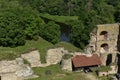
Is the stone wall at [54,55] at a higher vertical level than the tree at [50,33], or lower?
lower

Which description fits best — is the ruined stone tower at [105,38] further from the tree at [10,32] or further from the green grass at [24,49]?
the tree at [10,32]

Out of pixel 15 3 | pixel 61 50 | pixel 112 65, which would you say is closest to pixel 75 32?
pixel 61 50

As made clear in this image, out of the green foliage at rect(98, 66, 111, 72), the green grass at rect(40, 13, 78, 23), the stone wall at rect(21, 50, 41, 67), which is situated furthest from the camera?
the green grass at rect(40, 13, 78, 23)

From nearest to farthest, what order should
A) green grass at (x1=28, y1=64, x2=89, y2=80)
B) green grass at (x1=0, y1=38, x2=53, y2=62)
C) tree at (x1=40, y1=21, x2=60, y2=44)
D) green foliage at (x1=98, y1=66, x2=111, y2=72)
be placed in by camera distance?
1. green grass at (x1=0, y1=38, x2=53, y2=62)
2. green grass at (x1=28, y1=64, x2=89, y2=80)
3. green foliage at (x1=98, y1=66, x2=111, y2=72)
4. tree at (x1=40, y1=21, x2=60, y2=44)

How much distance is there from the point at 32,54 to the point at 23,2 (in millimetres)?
47363

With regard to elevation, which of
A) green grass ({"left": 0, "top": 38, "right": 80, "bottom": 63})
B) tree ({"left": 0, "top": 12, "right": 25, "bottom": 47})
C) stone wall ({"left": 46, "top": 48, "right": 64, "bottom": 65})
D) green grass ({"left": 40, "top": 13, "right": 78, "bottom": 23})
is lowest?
stone wall ({"left": 46, "top": 48, "right": 64, "bottom": 65})

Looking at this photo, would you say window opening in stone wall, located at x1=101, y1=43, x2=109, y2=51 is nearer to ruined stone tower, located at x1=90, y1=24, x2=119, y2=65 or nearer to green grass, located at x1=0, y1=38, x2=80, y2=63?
ruined stone tower, located at x1=90, y1=24, x2=119, y2=65

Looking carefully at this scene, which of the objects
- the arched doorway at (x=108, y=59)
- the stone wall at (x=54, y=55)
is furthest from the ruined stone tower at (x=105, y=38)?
the stone wall at (x=54, y=55)

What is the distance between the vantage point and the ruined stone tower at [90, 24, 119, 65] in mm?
48406

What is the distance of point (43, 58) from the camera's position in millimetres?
44312

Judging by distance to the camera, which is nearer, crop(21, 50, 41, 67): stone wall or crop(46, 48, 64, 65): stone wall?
crop(21, 50, 41, 67): stone wall

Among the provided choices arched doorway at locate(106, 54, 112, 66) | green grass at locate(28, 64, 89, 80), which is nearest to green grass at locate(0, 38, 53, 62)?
green grass at locate(28, 64, 89, 80)

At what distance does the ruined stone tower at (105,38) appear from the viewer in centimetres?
4841

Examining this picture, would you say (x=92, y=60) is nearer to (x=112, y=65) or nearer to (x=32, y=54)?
(x=112, y=65)
